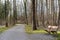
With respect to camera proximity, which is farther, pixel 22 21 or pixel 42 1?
pixel 22 21

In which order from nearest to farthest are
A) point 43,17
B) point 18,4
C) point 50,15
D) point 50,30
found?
point 50,30 < point 50,15 < point 43,17 < point 18,4

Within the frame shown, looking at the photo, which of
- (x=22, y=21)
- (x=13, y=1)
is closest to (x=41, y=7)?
(x=13, y=1)

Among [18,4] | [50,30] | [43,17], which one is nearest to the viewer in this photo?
[50,30]

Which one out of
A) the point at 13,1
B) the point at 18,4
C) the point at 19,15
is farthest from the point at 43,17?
the point at 19,15

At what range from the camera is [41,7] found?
39562mm

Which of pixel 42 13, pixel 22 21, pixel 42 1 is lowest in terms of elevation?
pixel 22 21

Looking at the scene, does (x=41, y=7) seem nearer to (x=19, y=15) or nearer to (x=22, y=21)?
(x=22, y=21)

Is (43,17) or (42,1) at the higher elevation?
(42,1)

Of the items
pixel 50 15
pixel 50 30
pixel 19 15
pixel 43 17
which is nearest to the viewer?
pixel 50 30

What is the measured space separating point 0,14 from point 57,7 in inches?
887

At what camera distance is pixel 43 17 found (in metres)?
37.2

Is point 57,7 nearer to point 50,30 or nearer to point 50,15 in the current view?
point 50,15

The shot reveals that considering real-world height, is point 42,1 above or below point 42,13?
above

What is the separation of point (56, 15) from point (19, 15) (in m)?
37.6
